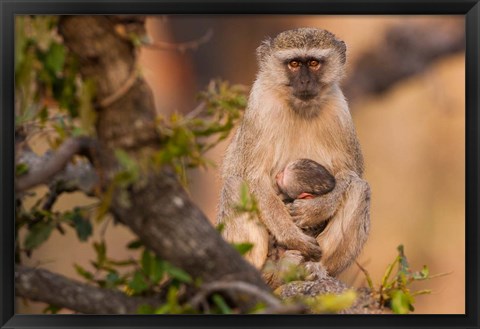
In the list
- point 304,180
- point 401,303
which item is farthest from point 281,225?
point 401,303

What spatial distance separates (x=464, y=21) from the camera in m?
4.46

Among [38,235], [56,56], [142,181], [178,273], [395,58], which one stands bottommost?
[178,273]

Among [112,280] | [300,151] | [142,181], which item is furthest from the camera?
[300,151]

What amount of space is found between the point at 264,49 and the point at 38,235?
101 inches

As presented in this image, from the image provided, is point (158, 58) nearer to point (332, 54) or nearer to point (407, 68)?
point (332, 54)

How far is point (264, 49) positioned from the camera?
579 centimetres

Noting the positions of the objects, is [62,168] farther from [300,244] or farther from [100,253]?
[300,244]

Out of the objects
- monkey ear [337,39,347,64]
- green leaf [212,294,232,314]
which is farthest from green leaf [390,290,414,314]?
monkey ear [337,39,347,64]

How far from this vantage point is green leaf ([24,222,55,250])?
144 inches

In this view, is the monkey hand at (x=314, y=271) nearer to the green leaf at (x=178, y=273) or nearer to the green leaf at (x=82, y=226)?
the green leaf at (x=82, y=226)

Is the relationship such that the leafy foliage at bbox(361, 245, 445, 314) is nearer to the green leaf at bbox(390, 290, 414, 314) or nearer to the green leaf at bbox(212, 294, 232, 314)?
the green leaf at bbox(390, 290, 414, 314)

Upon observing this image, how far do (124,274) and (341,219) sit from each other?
2.25 m

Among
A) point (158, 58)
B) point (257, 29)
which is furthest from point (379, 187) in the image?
point (158, 58)

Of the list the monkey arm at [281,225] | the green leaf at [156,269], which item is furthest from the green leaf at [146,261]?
the monkey arm at [281,225]
